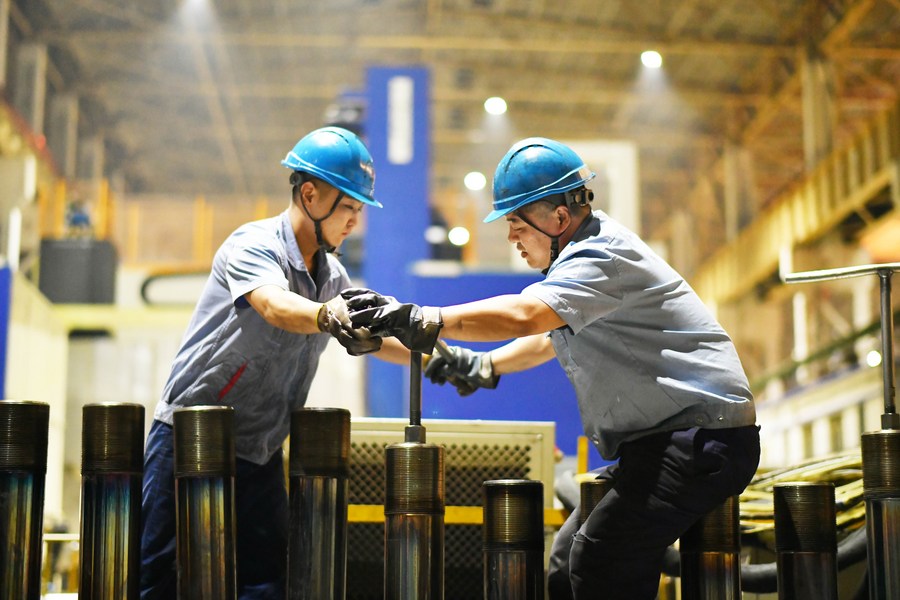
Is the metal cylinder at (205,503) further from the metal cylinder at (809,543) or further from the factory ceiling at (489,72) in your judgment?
the factory ceiling at (489,72)

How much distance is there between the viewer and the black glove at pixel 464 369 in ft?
11.8

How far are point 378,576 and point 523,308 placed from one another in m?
1.52

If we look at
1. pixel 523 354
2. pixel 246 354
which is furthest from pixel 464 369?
pixel 246 354

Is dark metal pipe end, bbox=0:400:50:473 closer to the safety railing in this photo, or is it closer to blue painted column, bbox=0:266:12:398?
blue painted column, bbox=0:266:12:398

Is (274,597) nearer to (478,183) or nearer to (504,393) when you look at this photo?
(504,393)

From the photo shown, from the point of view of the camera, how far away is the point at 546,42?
20.0m

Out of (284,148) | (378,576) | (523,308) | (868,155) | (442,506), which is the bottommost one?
(378,576)

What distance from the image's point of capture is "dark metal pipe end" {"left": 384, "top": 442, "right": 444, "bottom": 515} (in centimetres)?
277

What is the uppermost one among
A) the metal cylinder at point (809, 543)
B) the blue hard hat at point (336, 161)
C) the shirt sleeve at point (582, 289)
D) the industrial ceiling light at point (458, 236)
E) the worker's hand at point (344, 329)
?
the industrial ceiling light at point (458, 236)

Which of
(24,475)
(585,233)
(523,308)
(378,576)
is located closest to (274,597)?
(378,576)

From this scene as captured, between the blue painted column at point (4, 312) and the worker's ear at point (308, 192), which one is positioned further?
the blue painted column at point (4, 312)

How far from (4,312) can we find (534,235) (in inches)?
356

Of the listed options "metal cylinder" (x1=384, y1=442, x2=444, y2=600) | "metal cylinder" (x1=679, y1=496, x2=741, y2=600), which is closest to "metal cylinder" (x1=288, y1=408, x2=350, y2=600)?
"metal cylinder" (x1=384, y1=442, x2=444, y2=600)

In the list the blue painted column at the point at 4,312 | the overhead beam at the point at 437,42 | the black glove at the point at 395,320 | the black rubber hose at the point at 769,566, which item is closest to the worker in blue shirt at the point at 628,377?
the black glove at the point at 395,320
